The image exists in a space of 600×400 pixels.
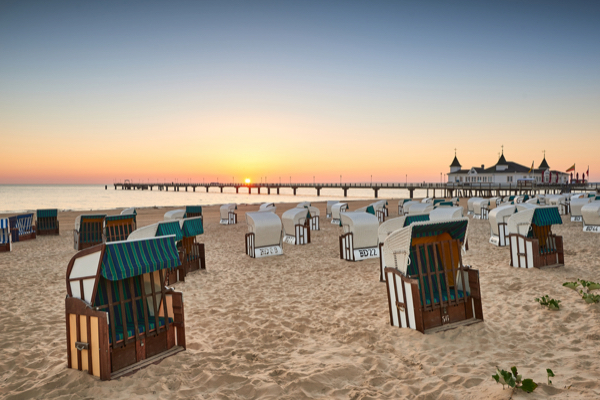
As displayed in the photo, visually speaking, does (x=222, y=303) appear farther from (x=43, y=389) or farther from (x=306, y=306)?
(x=43, y=389)

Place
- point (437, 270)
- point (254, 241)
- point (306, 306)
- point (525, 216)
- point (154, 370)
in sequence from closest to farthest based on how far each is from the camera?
point (154, 370) → point (437, 270) → point (306, 306) → point (525, 216) → point (254, 241)

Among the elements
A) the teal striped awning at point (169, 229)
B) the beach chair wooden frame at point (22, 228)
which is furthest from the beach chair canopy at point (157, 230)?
the beach chair wooden frame at point (22, 228)

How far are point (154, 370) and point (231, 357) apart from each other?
3.26 ft

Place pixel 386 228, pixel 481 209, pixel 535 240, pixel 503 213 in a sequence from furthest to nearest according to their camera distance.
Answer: pixel 481 209
pixel 503 213
pixel 535 240
pixel 386 228

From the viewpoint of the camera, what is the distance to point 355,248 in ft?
39.5

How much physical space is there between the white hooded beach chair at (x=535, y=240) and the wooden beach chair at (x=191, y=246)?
8457 millimetres

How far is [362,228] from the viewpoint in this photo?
39.7ft

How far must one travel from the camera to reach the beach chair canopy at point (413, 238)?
18.1 ft

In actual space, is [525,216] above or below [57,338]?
above

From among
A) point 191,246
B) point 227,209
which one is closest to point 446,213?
point 191,246

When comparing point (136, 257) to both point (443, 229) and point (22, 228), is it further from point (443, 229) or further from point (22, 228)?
point (22, 228)

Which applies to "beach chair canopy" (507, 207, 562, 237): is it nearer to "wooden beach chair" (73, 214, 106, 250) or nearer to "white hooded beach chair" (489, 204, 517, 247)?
"white hooded beach chair" (489, 204, 517, 247)

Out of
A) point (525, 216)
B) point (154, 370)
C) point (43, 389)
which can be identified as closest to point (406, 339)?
point (154, 370)

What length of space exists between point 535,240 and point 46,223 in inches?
859
